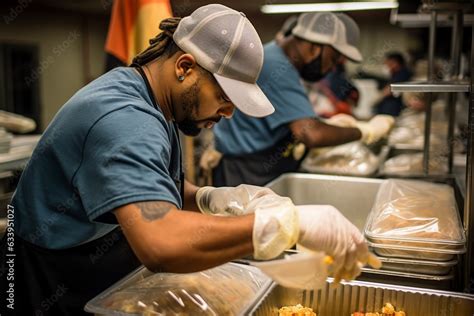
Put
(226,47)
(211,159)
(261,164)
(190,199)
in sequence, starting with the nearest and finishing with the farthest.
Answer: (226,47) < (190,199) < (261,164) < (211,159)

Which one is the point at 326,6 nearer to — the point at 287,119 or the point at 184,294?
the point at 287,119

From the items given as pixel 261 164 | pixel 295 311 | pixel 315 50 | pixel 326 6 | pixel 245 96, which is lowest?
pixel 295 311

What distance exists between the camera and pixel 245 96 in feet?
4.06

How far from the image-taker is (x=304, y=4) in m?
2.79

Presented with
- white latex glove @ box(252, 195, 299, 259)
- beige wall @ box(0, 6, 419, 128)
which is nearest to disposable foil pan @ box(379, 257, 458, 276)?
white latex glove @ box(252, 195, 299, 259)

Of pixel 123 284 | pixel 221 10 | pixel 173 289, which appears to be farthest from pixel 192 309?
pixel 221 10

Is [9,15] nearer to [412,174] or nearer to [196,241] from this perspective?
[412,174]

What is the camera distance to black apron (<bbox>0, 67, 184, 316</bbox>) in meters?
1.32

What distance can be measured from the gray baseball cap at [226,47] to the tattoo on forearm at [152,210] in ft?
1.21

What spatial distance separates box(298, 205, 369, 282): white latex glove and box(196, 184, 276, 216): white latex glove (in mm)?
260

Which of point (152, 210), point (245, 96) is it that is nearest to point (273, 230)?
point (152, 210)

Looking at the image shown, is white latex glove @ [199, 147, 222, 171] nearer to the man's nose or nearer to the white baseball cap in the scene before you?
the white baseball cap

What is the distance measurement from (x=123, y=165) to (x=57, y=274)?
0.52 metres

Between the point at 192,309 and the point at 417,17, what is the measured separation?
8.46ft
